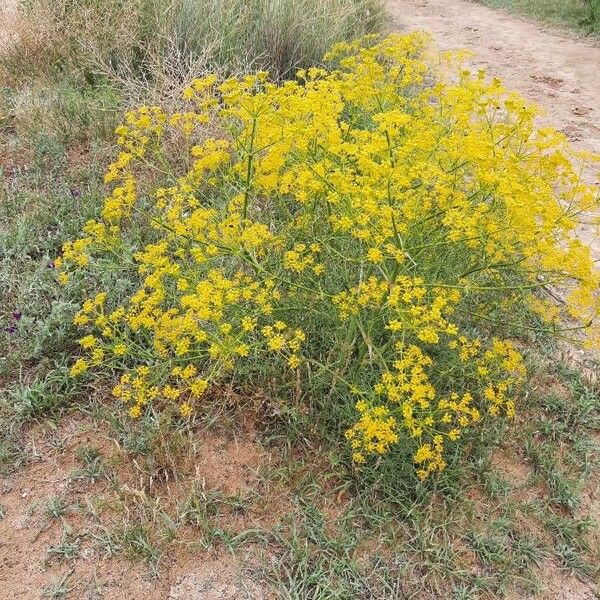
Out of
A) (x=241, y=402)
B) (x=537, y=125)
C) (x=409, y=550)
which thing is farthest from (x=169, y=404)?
(x=537, y=125)

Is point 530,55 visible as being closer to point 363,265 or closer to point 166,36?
point 166,36

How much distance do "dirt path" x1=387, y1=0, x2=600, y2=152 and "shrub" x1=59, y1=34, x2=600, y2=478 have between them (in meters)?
4.22

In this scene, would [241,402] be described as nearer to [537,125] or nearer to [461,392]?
[461,392]

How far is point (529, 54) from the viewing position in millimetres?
9297

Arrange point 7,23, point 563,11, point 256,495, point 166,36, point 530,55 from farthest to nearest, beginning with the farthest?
point 563,11
point 530,55
point 7,23
point 166,36
point 256,495

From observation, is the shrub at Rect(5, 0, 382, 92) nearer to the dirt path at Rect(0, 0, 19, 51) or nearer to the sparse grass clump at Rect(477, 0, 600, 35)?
the dirt path at Rect(0, 0, 19, 51)

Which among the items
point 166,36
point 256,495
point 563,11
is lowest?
point 256,495

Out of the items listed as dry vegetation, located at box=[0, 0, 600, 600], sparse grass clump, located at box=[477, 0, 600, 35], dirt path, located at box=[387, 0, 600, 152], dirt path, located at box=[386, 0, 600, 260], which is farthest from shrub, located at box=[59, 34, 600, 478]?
sparse grass clump, located at box=[477, 0, 600, 35]

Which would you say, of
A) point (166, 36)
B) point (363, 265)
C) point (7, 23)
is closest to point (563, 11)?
point (166, 36)

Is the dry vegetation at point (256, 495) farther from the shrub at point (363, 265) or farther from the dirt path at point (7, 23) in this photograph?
the dirt path at point (7, 23)

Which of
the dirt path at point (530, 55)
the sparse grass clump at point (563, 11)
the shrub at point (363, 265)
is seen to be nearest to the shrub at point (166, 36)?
the shrub at point (363, 265)

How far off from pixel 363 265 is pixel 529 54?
820cm

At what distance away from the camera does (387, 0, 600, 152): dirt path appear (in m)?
7.17

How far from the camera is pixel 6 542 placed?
8.17 feet
